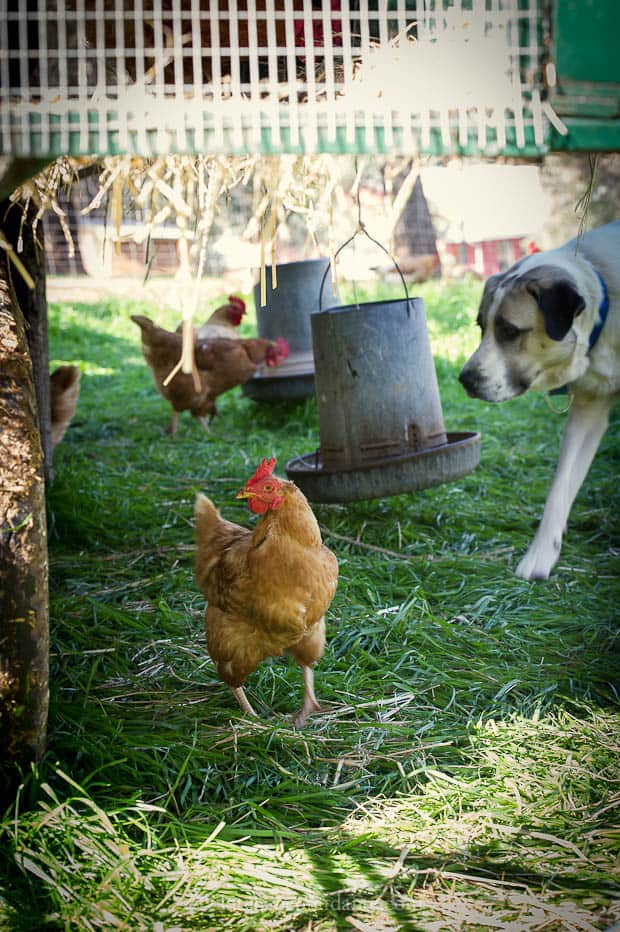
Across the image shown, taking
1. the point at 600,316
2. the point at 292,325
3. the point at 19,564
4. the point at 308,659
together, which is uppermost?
the point at 292,325

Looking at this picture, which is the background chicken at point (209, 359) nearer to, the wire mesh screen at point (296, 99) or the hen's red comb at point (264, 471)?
the hen's red comb at point (264, 471)

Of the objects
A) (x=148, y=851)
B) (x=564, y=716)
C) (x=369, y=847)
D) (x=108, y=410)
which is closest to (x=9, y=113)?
(x=148, y=851)

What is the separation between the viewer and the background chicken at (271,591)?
2.68 metres

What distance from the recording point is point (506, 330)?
12.1ft

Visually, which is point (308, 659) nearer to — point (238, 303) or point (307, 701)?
point (307, 701)

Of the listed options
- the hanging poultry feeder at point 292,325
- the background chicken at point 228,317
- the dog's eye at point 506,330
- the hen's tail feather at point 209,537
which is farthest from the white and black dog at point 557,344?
the background chicken at point 228,317

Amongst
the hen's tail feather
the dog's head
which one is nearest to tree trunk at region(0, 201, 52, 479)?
the hen's tail feather

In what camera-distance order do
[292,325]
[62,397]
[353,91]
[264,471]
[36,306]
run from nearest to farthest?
[353,91] < [264,471] < [36,306] < [62,397] < [292,325]

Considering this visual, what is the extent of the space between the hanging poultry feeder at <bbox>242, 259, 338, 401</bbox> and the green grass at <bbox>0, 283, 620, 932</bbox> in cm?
187

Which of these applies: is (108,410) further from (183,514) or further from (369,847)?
(369,847)

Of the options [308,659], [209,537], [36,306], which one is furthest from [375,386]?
[36,306]

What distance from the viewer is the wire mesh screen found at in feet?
4.44

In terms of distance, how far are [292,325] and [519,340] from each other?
11.7ft

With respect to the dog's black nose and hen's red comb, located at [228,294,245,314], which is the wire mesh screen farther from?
hen's red comb, located at [228,294,245,314]
